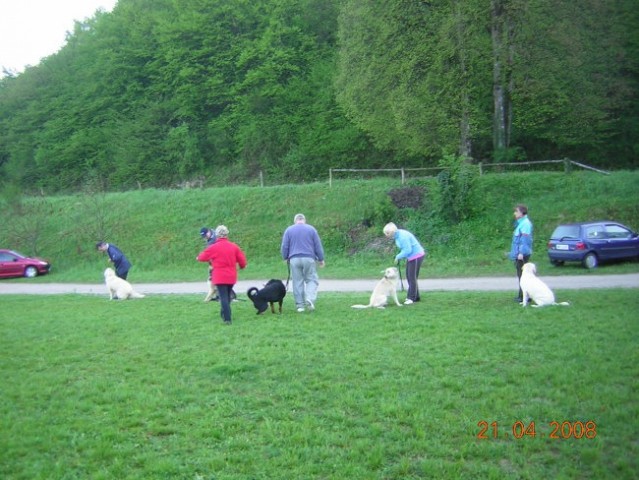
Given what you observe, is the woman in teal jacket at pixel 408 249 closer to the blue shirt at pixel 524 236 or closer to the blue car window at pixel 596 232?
the blue shirt at pixel 524 236

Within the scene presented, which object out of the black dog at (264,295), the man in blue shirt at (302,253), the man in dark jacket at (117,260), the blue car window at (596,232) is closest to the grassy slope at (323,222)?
the blue car window at (596,232)

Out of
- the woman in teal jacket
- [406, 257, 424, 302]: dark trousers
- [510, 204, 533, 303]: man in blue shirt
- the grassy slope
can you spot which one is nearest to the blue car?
the grassy slope

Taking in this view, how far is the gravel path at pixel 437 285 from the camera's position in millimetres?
14227

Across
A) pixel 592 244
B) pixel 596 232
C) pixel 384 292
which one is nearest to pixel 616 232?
pixel 596 232

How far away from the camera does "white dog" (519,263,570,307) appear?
1041 centimetres

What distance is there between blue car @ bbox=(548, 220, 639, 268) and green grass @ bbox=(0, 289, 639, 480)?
8.61 metres

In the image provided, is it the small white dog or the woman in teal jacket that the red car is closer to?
the small white dog

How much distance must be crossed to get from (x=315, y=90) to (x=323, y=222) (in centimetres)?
1866

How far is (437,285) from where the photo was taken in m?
15.7

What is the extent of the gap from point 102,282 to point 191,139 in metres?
24.4

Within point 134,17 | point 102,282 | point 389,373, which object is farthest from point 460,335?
point 134,17

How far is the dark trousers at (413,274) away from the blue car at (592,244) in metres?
8.84

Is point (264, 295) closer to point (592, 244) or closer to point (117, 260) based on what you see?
point (117, 260)

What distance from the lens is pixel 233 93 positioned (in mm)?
44781
